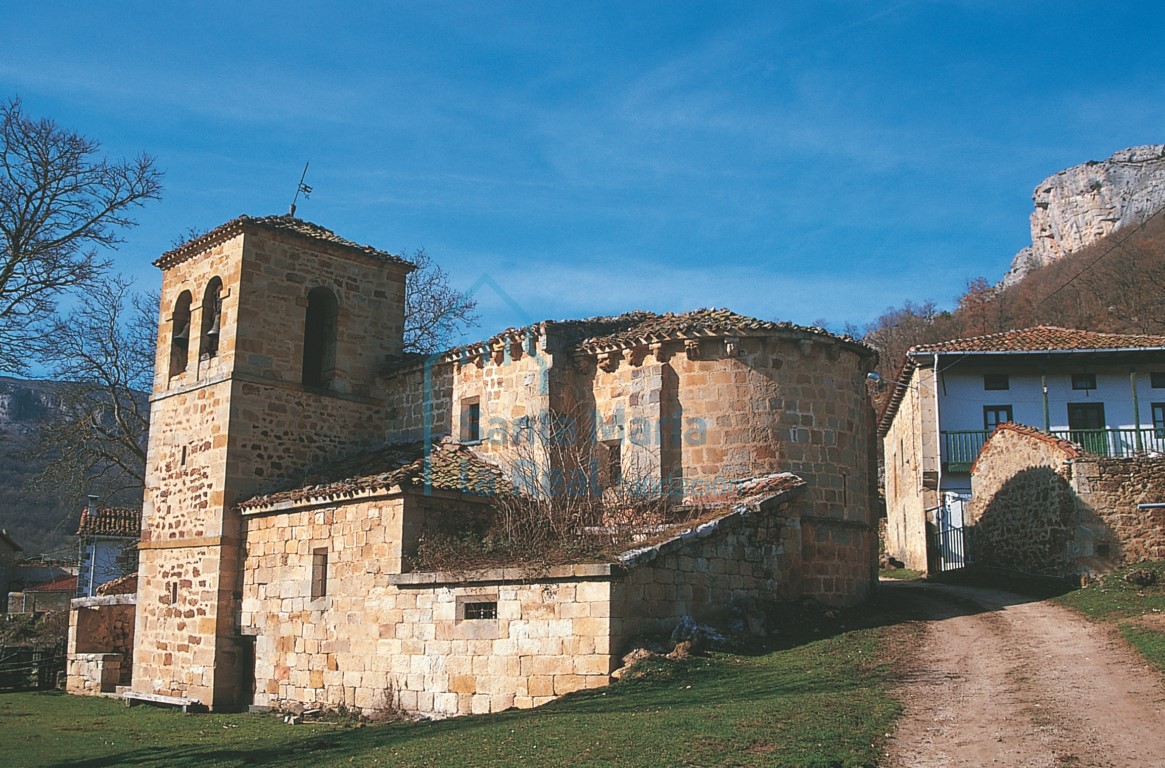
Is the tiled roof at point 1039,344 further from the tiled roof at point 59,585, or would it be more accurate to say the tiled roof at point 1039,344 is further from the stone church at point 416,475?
the tiled roof at point 59,585

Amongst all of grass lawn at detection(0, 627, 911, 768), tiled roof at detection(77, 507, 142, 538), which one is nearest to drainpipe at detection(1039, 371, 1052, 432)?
grass lawn at detection(0, 627, 911, 768)

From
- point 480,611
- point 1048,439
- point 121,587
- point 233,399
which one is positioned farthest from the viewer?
point 121,587

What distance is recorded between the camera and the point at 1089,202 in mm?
93688

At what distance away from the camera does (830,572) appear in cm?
1717

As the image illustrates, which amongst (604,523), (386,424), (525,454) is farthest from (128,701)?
(604,523)

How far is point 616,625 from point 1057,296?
4914 centimetres

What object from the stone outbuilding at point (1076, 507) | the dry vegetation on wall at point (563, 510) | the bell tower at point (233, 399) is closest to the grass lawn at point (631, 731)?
the dry vegetation on wall at point (563, 510)

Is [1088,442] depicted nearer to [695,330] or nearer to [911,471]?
[911,471]

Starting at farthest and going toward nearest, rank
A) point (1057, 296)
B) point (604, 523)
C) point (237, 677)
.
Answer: point (1057, 296) < point (237, 677) < point (604, 523)

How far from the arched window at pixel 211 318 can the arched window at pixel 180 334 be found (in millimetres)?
807

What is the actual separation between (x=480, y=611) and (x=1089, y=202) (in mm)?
93972

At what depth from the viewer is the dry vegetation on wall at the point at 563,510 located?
14820 millimetres

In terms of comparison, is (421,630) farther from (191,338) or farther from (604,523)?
(191,338)

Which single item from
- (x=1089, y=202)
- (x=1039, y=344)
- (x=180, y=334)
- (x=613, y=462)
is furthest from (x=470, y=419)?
(x=1089, y=202)
